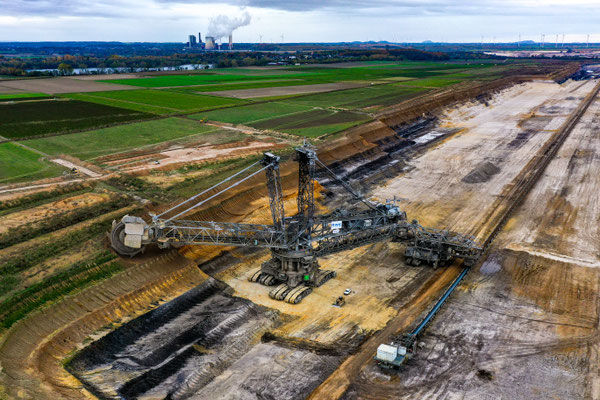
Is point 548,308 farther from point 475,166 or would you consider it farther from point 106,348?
point 475,166

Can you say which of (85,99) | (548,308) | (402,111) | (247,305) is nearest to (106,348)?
(247,305)

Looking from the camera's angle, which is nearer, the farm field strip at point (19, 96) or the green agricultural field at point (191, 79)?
the farm field strip at point (19, 96)

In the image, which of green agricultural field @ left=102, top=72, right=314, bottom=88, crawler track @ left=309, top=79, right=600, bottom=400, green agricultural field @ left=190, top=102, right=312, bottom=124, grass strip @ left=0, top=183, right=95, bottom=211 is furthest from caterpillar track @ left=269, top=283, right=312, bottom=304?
green agricultural field @ left=102, top=72, right=314, bottom=88

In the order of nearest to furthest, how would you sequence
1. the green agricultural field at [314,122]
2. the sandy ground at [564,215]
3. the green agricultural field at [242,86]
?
1. the sandy ground at [564,215]
2. the green agricultural field at [314,122]
3. the green agricultural field at [242,86]

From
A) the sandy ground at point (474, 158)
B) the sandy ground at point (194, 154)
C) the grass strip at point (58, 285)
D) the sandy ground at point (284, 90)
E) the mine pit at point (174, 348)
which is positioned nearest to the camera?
the mine pit at point (174, 348)

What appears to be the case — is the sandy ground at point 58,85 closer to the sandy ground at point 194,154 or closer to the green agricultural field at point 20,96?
the green agricultural field at point 20,96

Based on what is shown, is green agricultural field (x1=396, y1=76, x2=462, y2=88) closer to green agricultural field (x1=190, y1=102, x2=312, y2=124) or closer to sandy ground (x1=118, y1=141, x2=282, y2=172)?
green agricultural field (x1=190, y1=102, x2=312, y2=124)

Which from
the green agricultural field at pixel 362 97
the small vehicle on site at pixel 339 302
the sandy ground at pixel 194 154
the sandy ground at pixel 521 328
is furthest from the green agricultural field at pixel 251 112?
the small vehicle on site at pixel 339 302

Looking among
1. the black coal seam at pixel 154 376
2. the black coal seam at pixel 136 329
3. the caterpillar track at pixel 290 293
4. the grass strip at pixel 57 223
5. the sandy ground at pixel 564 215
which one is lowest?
the black coal seam at pixel 154 376
